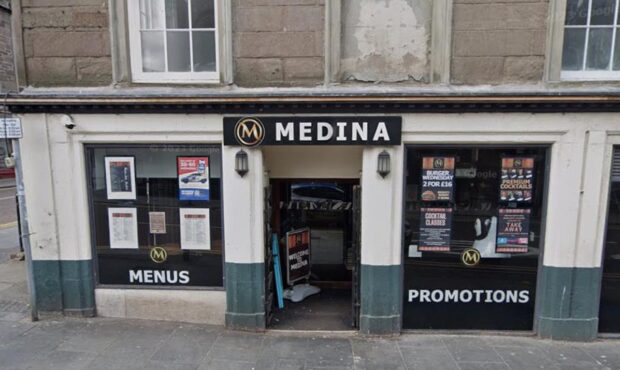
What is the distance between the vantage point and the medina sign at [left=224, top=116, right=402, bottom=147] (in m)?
5.36

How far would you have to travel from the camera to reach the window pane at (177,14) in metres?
5.81

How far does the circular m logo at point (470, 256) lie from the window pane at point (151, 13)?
5.77 m

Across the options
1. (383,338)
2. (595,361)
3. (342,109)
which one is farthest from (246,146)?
(595,361)

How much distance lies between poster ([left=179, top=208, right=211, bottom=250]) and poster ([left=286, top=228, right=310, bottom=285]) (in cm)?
157

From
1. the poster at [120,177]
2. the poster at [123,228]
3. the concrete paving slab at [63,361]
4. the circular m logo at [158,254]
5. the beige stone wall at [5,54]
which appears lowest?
the concrete paving slab at [63,361]

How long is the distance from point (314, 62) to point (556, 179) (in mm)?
3819

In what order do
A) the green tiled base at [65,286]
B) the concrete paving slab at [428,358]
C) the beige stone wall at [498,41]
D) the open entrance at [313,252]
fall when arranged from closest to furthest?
the concrete paving slab at [428,358] → the beige stone wall at [498,41] → the green tiled base at [65,286] → the open entrance at [313,252]

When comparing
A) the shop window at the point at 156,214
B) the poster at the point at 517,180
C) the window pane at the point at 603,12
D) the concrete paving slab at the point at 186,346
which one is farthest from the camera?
the shop window at the point at 156,214

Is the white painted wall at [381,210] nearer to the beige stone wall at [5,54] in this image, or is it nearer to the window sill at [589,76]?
the window sill at [589,76]

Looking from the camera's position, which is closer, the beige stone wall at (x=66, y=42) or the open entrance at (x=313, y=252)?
the beige stone wall at (x=66, y=42)

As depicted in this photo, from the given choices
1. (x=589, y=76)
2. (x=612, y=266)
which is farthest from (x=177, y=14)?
(x=612, y=266)

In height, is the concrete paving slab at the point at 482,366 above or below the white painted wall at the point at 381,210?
below

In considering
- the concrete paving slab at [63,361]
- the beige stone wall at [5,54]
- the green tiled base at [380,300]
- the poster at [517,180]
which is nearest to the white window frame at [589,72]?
the poster at [517,180]

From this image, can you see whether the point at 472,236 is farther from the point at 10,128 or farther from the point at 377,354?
the point at 10,128
